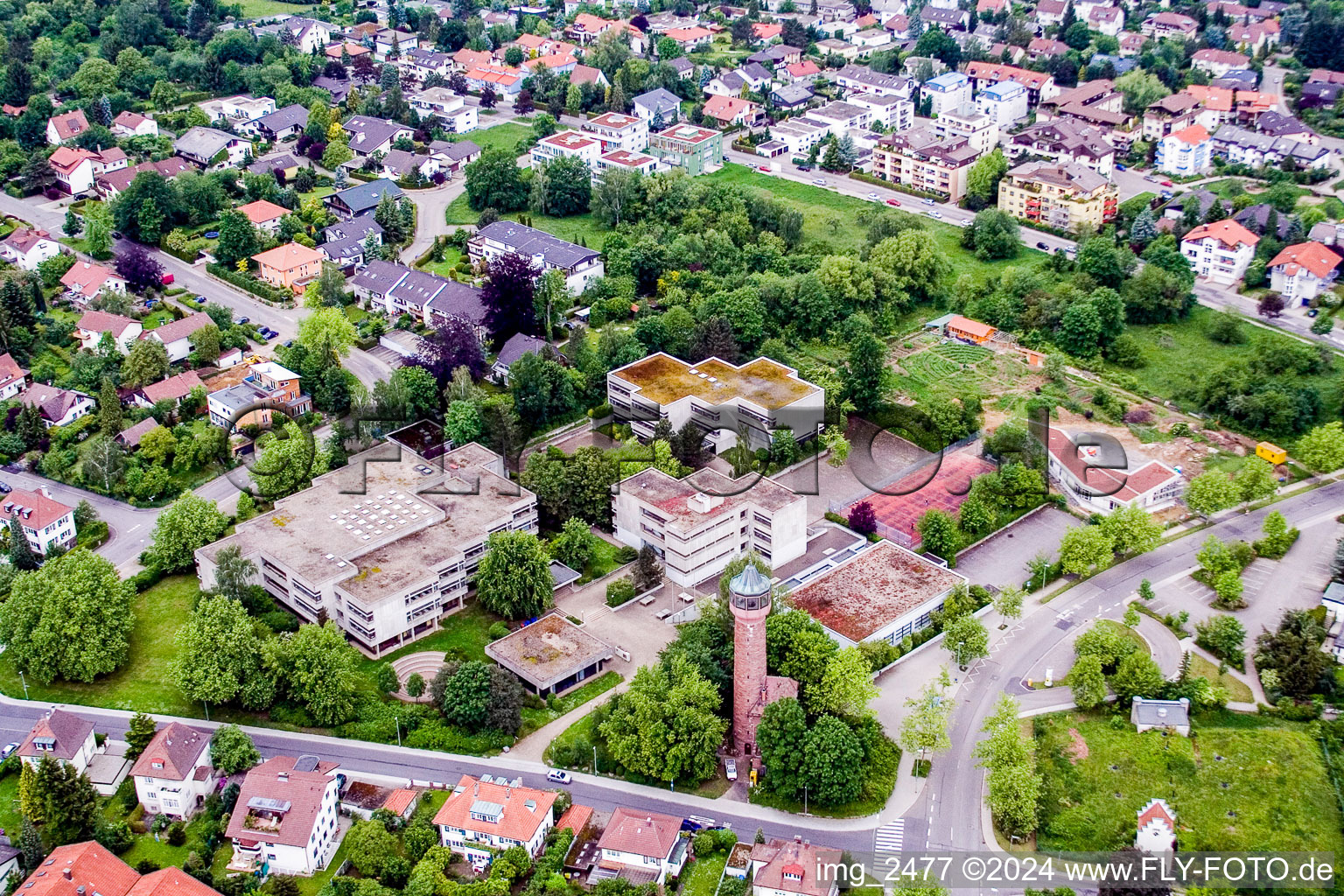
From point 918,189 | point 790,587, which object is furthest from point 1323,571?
point 918,189

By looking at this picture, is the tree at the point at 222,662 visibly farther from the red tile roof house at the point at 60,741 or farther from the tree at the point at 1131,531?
the tree at the point at 1131,531

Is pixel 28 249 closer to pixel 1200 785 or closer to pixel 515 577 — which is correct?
pixel 515 577

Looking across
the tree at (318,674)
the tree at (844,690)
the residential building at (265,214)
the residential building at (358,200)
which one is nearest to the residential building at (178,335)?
the residential building at (265,214)

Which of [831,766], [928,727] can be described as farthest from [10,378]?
[928,727]

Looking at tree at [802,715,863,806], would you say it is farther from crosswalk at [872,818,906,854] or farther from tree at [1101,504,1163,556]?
tree at [1101,504,1163,556]

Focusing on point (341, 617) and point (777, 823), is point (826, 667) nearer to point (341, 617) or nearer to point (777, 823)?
point (777, 823)
